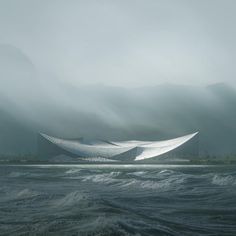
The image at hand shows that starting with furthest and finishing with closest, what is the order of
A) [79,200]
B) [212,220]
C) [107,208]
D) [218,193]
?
[218,193]
[79,200]
[107,208]
[212,220]

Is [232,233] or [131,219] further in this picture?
[131,219]

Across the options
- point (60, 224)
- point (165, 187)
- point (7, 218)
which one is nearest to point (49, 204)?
point (7, 218)

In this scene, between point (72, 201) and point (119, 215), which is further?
point (72, 201)

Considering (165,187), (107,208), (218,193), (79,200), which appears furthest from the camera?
(165,187)

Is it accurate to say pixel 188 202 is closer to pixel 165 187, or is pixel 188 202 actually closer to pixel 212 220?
pixel 212 220

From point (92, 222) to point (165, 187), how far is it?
2611 centimetres

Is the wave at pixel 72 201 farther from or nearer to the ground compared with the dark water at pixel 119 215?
farther from the ground

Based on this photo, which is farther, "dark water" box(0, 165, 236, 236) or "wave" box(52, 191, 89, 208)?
"wave" box(52, 191, 89, 208)

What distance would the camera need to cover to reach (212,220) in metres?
24.9

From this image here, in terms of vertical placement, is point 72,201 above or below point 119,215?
above

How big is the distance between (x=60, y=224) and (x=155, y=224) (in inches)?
187

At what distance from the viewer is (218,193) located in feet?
131

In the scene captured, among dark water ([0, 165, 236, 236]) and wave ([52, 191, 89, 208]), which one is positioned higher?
wave ([52, 191, 89, 208])

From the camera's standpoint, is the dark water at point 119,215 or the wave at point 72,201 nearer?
the dark water at point 119,215
